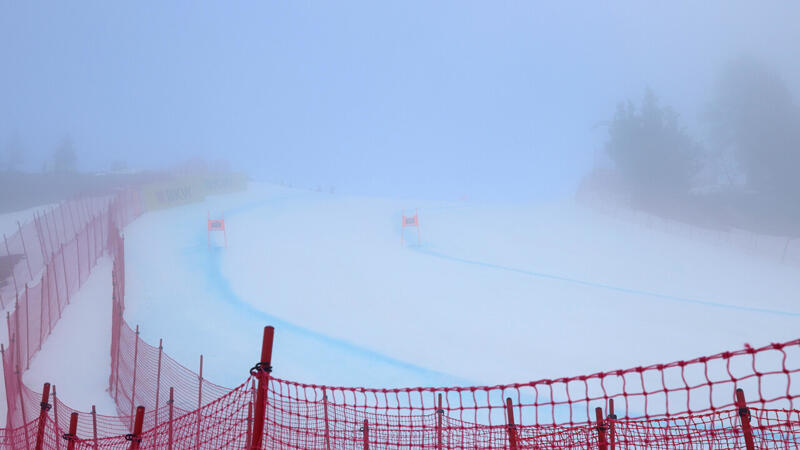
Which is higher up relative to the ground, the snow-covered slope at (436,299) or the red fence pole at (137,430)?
the snow-covered slope at (436,299)

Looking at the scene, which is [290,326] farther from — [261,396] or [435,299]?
[261,396]

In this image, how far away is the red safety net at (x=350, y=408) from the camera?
17.0 feet

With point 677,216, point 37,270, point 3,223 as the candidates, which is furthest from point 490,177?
point 37,270

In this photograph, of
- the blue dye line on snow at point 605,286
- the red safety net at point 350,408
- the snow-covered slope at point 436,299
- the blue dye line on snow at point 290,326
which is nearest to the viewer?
the red safety net at point 350,408

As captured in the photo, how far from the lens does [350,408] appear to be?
25.2 feet

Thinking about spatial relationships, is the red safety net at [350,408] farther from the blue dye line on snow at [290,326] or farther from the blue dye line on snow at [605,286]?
the blue dye line on snow at [605,286]

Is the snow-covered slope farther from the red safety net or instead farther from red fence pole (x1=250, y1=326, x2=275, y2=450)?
red fence pole (x1=250, y1=326, x2=275, y2=450)

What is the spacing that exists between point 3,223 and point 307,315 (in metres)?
22.6

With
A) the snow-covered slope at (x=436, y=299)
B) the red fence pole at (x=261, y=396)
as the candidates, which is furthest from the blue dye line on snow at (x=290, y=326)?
the red fence pole at (x=261, y=396)

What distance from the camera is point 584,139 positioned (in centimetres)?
17425

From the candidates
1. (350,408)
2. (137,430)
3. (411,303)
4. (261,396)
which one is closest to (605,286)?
(411,303)

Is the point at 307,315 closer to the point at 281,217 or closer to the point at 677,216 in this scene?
the point at 281,217

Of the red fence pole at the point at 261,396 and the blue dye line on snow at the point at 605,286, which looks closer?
the red fence pole at the point at 261,396

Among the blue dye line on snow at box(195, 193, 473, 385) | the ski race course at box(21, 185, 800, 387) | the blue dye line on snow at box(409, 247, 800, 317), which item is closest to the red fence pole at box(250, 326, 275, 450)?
the ski race course at box(21, 185, 800, 387)
